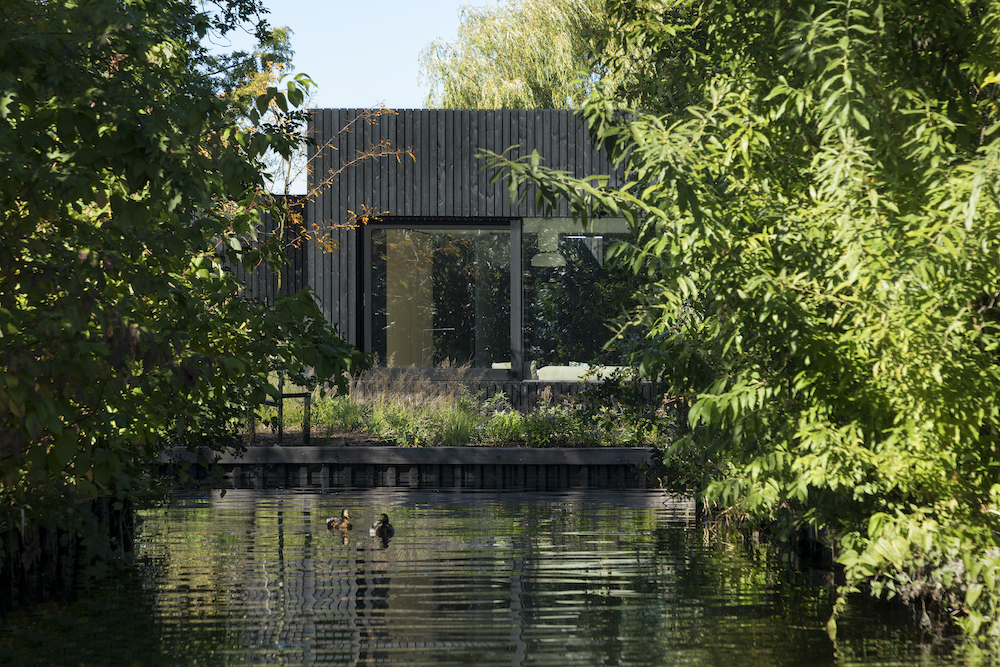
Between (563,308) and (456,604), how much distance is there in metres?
14.0

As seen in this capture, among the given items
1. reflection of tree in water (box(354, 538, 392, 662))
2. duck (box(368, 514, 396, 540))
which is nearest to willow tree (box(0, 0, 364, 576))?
reflection of tree in water (box(354, 538, 392, 662))

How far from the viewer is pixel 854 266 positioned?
5.75 metres

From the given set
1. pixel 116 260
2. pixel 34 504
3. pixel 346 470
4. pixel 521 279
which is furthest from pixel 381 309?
pixel 116 260

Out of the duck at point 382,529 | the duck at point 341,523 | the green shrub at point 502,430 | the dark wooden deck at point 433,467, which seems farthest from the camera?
the green shrub at point 502,430

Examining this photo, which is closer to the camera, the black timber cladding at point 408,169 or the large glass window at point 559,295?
the black timber cladding at point 408,169

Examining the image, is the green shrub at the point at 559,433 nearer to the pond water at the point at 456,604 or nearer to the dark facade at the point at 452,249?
the pond water at the point at 456,604

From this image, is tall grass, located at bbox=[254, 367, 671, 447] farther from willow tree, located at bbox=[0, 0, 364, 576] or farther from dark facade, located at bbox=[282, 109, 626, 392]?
willow tree, located at bbox=[0, 0, 364, 576]

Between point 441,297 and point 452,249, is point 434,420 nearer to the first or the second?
point 441,297

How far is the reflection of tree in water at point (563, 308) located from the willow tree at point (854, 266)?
47.6 feet

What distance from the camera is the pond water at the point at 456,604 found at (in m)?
6.79

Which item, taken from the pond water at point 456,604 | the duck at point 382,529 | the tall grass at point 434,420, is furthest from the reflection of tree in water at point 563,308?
the duck at point 382,529

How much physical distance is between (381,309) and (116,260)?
16043 mm

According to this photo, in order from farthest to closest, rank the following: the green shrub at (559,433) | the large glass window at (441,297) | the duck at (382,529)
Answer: the large glass window at (441,297) → the green shrub at (559,433) → the duck at (382,529)

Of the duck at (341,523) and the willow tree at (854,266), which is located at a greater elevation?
the willow tree at (854,266)
